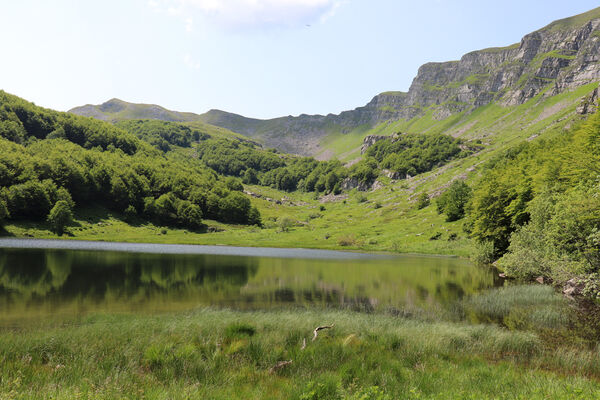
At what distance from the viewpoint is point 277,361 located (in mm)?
14773

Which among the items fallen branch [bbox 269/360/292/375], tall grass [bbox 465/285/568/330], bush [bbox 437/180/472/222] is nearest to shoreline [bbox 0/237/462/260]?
bush [bbox 437/180/472/222]

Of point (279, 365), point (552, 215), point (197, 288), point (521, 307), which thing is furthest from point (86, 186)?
point (552, 215)

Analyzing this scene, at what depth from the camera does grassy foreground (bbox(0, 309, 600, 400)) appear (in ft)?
33.0

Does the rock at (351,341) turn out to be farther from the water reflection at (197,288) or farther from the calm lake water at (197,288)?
the water reflection at (197,288)

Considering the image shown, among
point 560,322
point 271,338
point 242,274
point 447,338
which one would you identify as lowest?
point 242,274

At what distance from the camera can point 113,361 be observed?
1308 cm

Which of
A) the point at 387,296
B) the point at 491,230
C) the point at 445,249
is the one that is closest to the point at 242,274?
the point at 387,296

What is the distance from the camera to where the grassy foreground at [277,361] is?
10047 mm

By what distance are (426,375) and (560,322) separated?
1884 cm

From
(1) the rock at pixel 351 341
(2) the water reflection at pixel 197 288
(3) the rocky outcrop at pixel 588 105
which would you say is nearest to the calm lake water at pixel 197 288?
(2) the water reflection at pixel 197 288

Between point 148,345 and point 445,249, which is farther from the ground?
point 148,345

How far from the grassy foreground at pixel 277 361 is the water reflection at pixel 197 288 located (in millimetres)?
7322

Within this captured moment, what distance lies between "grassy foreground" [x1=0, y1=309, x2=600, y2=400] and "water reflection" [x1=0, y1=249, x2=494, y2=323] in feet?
24.0

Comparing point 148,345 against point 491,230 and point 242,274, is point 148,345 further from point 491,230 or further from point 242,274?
point 491,230
